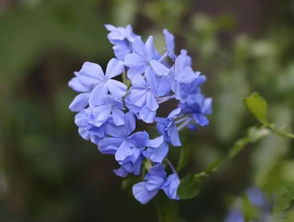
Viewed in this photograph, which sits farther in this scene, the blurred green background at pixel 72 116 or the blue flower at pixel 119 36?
the blurred green background at pixel 72 116

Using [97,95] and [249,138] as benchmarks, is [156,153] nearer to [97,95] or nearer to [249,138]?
[97,95]

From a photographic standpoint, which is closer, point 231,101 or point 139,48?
point 139,48

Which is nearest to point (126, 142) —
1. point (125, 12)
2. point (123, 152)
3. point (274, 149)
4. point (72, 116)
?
point (123, 152)

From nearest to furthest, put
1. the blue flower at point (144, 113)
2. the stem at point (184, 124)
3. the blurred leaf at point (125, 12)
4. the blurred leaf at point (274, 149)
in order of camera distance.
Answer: the blue flower at point (144, 113) < the stem at point (184, 124) < the blurred leaf at point (274, 149) < the blurred leaf at point (125, 12)

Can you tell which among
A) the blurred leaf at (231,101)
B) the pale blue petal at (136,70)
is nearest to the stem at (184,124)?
the pale blue petal at (136,70)

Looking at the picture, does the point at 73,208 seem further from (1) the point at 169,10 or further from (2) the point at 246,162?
(1) the point at 169,10

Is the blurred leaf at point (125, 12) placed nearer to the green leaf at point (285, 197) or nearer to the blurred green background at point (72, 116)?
the blurred green background at point (72, 116)

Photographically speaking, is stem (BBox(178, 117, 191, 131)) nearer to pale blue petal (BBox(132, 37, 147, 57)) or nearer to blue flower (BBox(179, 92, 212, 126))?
blue flower (BBox(179, 92, 212, 126))
